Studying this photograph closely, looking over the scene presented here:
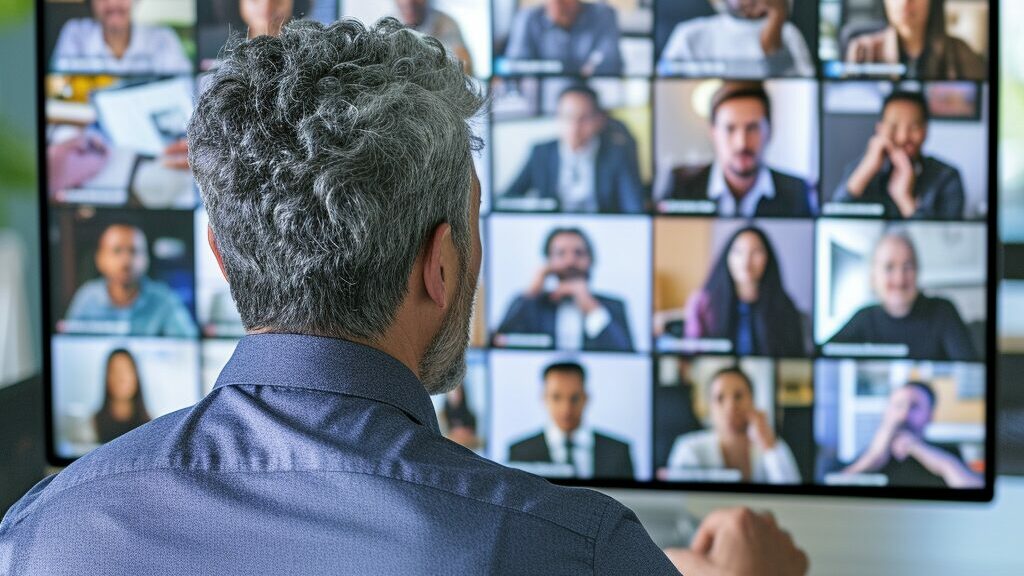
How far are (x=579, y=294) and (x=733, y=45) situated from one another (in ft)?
1.38

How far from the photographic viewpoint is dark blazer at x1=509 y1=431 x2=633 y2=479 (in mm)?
1613

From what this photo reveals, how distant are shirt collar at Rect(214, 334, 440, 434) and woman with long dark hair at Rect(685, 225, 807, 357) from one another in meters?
0.80

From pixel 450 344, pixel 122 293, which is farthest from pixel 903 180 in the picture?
pixel 122 293

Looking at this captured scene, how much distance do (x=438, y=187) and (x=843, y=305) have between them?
34.5 inches

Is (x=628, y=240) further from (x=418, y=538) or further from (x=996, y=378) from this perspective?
(x=418, y=538)

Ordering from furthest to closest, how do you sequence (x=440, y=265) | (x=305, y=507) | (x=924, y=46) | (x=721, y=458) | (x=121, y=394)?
(x=121, y=394)
(x=721, y=458)
(x=924, y=46)
(x=440, y=265)
(x=305, y=507)

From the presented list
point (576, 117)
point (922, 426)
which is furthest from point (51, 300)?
point (922, 426)

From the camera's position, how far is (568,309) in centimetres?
160

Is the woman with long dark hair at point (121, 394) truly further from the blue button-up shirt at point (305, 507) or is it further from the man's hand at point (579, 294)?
the blue button-up shirt at point (305, 507)

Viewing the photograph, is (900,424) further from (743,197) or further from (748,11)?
(748,11)

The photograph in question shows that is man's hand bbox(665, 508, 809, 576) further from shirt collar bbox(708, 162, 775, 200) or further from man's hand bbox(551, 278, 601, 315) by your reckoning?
shirt collar bbox(708, 162, 775, 200)

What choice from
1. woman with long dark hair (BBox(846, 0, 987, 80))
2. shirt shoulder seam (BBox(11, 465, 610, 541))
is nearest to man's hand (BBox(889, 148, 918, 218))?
woman with long dark hair (BBox(846, 0, 987, 80))

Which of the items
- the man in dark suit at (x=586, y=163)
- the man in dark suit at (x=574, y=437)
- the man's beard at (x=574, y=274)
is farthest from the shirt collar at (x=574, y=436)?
the man in dark suit at (x=586, y=163)

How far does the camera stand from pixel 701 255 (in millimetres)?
1561
